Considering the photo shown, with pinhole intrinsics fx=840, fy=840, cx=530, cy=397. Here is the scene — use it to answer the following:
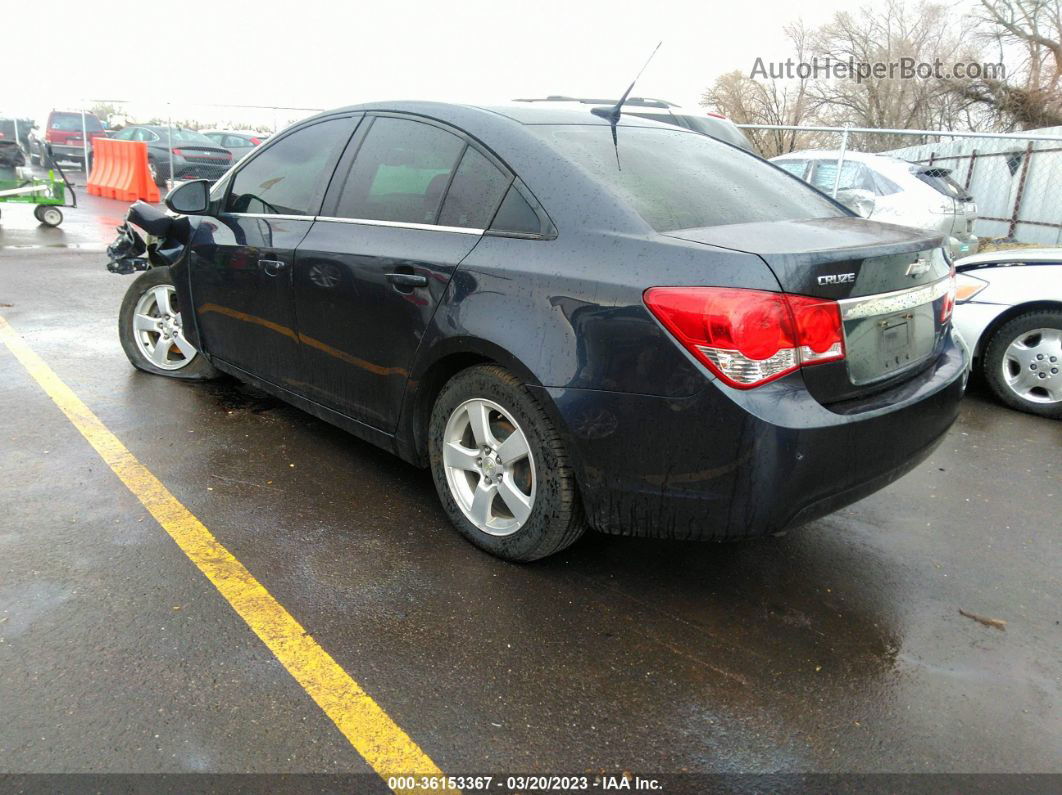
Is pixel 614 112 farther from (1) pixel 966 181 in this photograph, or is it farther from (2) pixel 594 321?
(1) pixel 966 181

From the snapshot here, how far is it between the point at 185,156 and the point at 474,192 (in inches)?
712

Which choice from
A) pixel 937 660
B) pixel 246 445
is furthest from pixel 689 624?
pixel 246 445

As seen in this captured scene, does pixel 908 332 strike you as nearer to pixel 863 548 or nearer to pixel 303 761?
pixel 863 548

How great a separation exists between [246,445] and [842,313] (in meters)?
2.92

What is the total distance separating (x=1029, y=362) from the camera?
533 centimetres

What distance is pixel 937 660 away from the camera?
8.79 ft

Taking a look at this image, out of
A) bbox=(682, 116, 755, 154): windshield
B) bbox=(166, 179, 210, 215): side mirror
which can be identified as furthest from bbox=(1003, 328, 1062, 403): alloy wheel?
bbox=(166, 179, 210, 215): side mirror

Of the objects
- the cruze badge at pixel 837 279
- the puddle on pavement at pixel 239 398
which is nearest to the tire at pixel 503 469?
the cruze badge at pixel 837 279

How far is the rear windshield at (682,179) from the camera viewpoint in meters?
2.89

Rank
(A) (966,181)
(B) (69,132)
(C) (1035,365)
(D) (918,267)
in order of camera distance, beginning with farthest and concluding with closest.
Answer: (B) (69,132) < (A) (966,181) < (C) (1035,365) < (D) (918,267)

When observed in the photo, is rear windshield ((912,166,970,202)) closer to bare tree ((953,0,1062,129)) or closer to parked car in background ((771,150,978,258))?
parked car in background ((771,150,978,258))

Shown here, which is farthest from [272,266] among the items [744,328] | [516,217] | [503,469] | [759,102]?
[759,102]

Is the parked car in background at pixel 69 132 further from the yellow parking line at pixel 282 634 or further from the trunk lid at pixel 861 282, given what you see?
the trunk lid at pixel 861 282

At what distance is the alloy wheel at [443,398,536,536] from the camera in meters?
2.99
